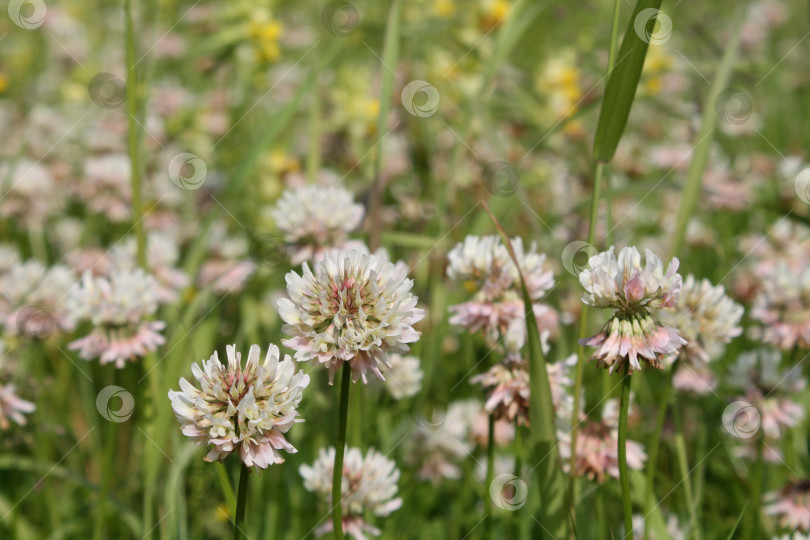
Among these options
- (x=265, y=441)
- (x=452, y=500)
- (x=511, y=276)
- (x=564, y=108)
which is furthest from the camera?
(x=564, y=108)

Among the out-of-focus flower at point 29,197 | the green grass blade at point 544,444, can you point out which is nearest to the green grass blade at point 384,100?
the green grass blade at point 544,444

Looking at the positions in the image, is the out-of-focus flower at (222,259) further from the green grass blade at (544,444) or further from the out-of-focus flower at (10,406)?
the green grass blade at (544,444)

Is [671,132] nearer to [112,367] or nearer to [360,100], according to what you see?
[360,100]

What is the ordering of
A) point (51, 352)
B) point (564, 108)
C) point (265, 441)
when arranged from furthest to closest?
point (564, 108)
point (51, 352)
point (265, 441)

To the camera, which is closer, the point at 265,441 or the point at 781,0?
the point at 265,441

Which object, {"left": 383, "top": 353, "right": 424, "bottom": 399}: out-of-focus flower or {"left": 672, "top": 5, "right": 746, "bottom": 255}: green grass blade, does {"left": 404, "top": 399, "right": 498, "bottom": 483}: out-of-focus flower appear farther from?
{"left": 672, "top": 5, "right": 746, "bottom": 255}: green grass blade

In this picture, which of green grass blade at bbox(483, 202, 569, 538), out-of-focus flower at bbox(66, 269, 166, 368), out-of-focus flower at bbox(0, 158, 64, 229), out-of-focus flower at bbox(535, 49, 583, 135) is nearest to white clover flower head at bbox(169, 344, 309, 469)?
green grass blade at bbox(483, 202, 569, 538)

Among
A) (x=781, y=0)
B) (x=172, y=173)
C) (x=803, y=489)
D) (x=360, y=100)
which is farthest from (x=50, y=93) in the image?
(x=781, y=0)

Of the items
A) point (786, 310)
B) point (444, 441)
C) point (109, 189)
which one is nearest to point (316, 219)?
point (444, 441)
